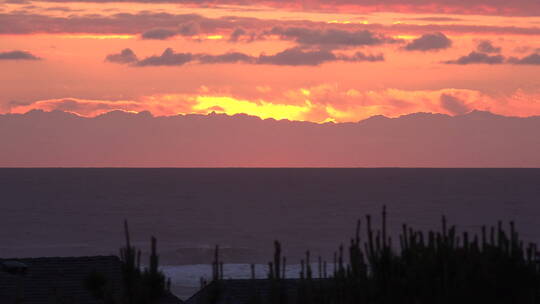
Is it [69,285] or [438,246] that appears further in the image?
[69,285]

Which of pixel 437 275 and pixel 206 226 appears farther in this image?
pixel 206 226

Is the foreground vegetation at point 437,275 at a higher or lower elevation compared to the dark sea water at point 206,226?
lower

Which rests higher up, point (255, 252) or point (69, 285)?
point (255, 252)

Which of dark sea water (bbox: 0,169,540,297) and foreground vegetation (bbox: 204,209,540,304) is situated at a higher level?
dark sea water (bbox: 0,169,540,297)

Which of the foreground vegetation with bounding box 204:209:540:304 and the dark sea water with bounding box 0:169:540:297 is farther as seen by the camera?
the dark sea water with bounding box 0:169:540:297

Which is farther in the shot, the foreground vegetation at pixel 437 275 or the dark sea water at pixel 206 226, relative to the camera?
the dark sea water at pixel 206 226

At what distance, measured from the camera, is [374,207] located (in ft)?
643

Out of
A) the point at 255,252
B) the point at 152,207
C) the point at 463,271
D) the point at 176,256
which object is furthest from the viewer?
the point at 152,207

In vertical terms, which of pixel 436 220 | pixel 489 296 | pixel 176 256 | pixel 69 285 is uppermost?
pixel 436 220

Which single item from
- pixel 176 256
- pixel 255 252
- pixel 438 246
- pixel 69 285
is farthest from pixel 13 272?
pixel 255 252

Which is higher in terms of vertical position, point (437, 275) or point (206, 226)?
point (206, 226)

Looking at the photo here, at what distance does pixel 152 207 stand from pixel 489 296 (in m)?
182

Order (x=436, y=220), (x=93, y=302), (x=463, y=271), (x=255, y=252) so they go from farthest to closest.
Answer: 1. (x=436, y=220)
2. (x=255, y=252)
3. (x=93, y=302)
4. (x=463, y=271)

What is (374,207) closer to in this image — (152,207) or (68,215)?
(152,207)
